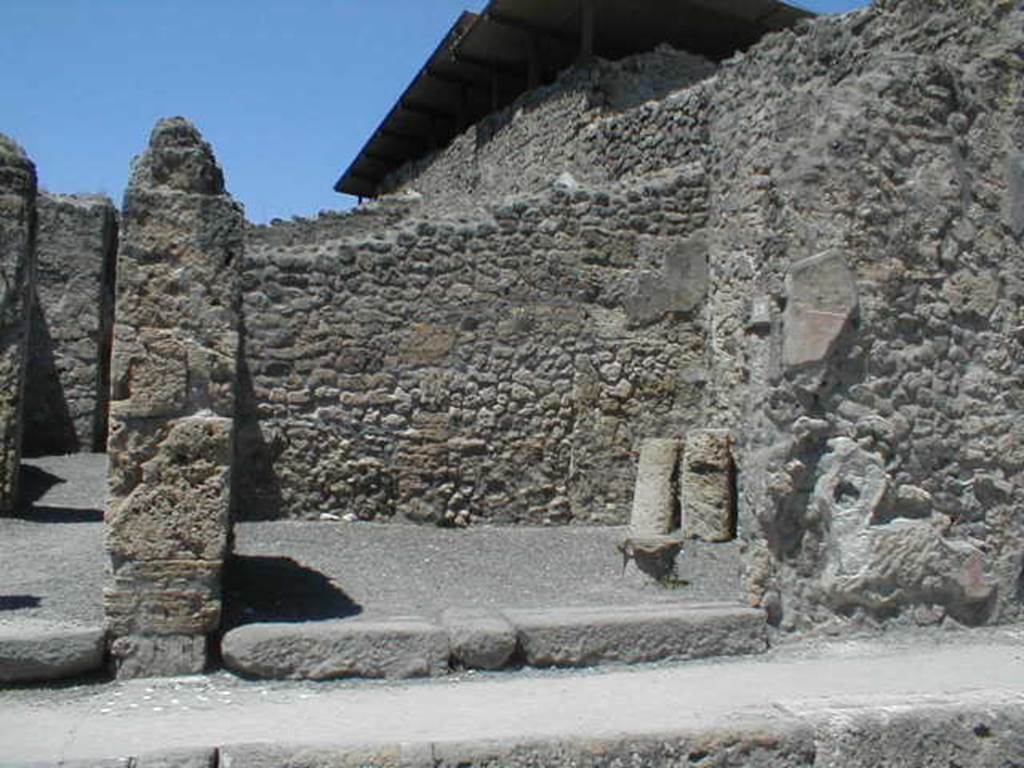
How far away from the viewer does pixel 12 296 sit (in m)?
8.43

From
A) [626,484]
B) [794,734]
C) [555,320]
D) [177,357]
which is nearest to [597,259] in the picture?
[555,320]

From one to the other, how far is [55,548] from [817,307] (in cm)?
525

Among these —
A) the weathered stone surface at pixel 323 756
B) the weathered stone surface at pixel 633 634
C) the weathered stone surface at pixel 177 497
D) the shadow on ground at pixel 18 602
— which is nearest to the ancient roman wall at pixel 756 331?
the weathered stone surface at pixel 633 634

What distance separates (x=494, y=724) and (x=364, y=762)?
1.92ft

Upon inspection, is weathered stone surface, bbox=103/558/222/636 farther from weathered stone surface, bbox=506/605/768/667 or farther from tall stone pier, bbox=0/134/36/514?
tall stone pier, bbox=0/134/36/514

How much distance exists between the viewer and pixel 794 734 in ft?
13.8

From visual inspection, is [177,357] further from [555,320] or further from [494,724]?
[555,320]

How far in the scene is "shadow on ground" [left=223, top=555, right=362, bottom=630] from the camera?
5457mm

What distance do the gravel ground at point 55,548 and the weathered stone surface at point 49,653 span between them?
378 mm

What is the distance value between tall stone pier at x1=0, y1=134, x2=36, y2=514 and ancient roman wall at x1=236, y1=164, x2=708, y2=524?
1.76 meters

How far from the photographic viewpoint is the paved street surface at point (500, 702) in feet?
13.0

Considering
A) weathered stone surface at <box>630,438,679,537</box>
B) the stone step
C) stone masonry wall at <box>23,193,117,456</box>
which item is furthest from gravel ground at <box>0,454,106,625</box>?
weathered stone surface at <box>630,438,679,537</box>

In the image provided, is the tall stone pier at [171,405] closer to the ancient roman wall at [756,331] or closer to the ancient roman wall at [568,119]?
the ancient roman wall at [756,331]

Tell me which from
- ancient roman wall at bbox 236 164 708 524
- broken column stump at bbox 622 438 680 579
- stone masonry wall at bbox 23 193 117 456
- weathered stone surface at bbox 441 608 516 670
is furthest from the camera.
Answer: stone masonry wall at bbox 23 193 117 456
